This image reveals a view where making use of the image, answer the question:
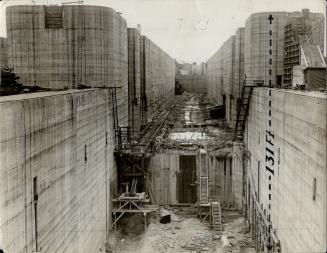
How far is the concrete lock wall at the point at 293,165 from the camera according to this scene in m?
11.5

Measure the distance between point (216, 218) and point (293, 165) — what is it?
999 cm

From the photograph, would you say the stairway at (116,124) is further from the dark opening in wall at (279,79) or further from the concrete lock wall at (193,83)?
the concrete lock wall at (193,83)

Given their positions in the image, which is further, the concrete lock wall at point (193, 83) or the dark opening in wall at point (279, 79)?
the concrete lock wall at point (193, 83)

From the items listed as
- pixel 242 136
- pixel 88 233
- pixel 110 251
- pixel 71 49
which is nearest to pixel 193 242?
pixel 110 251

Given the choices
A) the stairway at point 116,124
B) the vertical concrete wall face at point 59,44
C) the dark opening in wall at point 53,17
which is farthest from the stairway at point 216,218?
the dark opening in wall at point 53,17

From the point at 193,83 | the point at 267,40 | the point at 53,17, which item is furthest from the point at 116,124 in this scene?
the point at 193,83

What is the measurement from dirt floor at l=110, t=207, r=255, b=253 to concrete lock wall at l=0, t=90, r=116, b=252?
1.20m

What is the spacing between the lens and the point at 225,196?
87.1 feet

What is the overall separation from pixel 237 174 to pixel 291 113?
11862mm

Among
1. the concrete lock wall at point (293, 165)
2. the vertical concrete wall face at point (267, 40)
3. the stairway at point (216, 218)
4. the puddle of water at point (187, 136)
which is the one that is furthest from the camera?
the puddle of water at point (187, 136)

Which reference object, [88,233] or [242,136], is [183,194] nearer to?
[242,136]

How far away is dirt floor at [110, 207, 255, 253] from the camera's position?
2111 cm

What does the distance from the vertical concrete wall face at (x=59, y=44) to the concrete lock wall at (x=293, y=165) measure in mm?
10033

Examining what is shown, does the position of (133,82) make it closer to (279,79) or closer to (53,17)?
(53,17)
